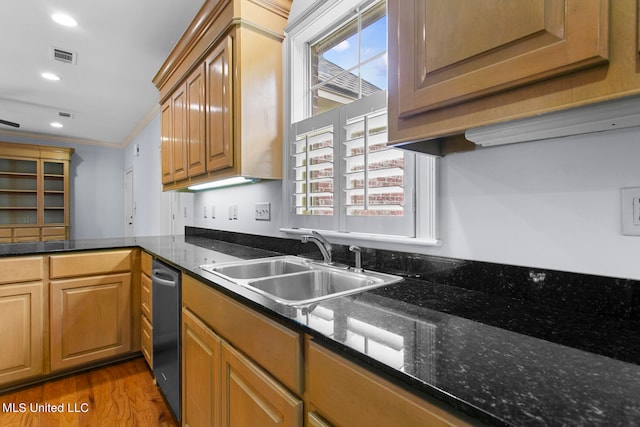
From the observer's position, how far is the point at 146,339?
2246 mm

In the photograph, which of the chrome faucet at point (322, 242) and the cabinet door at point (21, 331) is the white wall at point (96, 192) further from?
the chrome faucet at point (322, 242)

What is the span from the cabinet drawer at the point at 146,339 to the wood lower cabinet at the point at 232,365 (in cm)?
75

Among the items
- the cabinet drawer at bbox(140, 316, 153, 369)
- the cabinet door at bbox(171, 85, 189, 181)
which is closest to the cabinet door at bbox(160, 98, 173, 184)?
the cabinet door at bbox(171, 85, 189, 181)

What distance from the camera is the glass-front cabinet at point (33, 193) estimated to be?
530cm

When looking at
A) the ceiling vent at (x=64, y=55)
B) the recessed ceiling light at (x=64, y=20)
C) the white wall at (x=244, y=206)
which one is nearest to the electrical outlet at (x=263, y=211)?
the white wall at (x=244, y=206)

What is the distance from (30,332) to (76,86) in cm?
285

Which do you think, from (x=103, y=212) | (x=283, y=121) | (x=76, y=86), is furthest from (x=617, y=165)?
(x=103, y=212)

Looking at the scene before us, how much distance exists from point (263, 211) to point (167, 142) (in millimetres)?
1292

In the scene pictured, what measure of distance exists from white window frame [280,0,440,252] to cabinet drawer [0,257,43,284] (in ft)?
5.50

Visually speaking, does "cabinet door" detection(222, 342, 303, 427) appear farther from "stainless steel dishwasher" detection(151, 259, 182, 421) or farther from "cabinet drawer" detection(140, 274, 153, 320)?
"cabinet drawer" detection(140, 274, 153, 320)

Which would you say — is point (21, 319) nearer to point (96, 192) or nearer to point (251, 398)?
point (251, 398)

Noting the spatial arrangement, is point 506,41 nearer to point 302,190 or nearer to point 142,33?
point 302,190

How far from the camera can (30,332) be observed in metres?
2.09

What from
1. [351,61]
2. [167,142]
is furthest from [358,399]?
[167,142]
